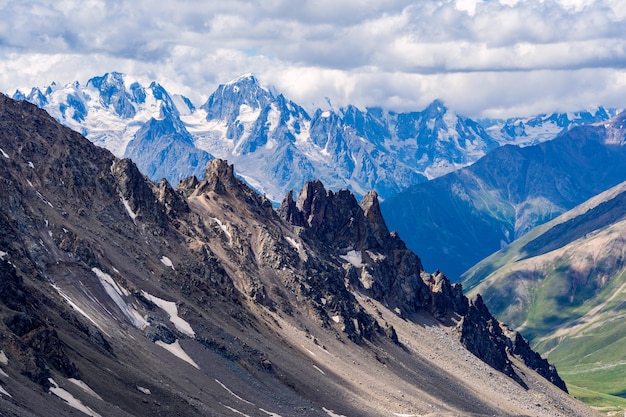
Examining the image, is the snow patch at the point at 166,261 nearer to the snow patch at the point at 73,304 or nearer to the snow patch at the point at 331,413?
the snow patch at the point at 73,304

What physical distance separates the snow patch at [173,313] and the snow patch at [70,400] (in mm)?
63812

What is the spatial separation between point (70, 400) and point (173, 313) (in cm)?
7077

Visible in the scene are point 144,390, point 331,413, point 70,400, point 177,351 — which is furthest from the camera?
point 331,413

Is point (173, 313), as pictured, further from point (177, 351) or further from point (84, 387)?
point (84, 387)

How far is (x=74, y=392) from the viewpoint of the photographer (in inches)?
4200

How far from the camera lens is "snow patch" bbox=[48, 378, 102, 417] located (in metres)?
103

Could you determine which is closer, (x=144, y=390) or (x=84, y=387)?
(x=84, y=387)

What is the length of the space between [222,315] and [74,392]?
3331 inches

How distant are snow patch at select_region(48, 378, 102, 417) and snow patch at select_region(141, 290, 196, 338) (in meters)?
63.8

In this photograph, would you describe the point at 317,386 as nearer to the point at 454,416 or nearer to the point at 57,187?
the point at 454,416

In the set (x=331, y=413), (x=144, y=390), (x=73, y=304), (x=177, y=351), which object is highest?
(x=331, y=413)

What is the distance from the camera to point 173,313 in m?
175

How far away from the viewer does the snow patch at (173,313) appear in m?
170

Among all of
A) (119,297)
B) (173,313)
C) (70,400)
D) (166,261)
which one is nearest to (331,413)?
(173,313)
